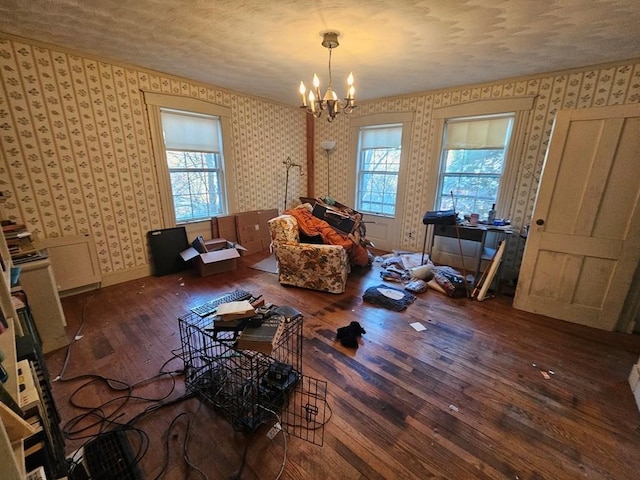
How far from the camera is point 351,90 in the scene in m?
2.06

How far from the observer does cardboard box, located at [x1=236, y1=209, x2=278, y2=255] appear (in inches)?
171

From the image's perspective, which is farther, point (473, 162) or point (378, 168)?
point (378, 168)

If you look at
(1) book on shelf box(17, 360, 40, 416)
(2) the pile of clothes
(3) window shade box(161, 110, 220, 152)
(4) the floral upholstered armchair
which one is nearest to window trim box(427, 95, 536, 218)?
(2) the pile of clothes

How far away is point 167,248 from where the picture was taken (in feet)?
11.7

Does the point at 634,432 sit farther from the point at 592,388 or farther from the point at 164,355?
the point at 164,355

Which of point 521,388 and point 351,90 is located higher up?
point 351,90

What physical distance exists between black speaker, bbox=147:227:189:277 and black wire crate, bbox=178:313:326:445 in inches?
82.2

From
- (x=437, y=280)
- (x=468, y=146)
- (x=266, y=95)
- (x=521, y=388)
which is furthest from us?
(x=266, y=95)

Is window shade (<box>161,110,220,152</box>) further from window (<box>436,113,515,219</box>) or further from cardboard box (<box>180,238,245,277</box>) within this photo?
window (<box>436,113,515,219</box>)

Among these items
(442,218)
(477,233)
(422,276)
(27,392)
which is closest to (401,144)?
(442,218)

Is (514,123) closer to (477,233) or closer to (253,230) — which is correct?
(477,233)

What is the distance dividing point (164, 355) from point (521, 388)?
258 centimetres

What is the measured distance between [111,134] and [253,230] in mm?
2209

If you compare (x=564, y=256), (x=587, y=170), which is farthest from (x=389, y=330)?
(x=587, y=170)
